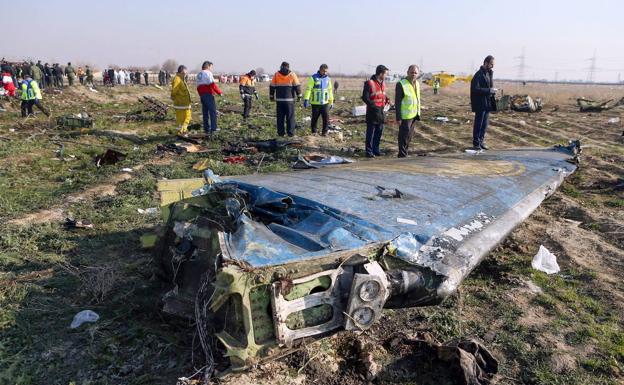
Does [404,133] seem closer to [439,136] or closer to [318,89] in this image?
[318,89]

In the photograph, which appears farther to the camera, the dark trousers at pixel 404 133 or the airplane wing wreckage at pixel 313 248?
the dark trousers at pixel 404 133

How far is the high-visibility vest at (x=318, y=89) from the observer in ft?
32.6

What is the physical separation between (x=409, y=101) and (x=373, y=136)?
126cm

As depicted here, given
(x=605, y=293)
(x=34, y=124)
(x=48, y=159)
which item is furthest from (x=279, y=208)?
(x=34, y=124)

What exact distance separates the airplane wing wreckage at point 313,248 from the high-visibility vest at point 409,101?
337 centimetres

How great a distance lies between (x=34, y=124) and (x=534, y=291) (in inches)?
538

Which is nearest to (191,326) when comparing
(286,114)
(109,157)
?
(109,157)

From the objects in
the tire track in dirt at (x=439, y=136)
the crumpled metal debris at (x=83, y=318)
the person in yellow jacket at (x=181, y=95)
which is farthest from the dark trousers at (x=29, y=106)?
the crumpled metal debris at (x=83, y=318)

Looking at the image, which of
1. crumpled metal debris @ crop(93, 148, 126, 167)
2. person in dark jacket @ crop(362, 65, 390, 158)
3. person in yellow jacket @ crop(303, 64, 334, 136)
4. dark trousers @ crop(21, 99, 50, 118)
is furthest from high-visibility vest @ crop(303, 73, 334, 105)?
dark trousers @ crop(21, 99, 50, 118)

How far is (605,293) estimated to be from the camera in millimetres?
3896

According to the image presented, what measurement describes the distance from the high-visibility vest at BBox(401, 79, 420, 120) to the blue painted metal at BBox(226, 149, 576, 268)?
7.29 ft

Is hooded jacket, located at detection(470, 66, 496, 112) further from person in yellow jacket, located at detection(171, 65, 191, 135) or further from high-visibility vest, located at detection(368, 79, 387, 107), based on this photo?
person in yellow jacket, located at detection(171, 65, 191, 135)

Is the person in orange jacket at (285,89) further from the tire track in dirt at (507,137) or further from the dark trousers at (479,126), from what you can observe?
the tire track in dirt at (507,137)

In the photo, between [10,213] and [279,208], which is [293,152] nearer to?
[10,213]
